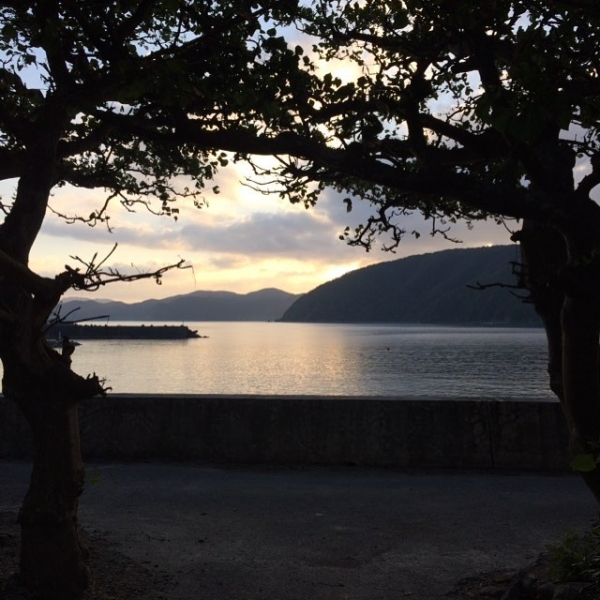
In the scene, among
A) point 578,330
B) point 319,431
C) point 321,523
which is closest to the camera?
point 578,330

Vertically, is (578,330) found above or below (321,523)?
above

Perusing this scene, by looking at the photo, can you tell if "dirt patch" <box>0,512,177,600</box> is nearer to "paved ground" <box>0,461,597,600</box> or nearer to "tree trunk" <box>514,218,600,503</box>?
"paved ground" <box>0,461,597,600</box>

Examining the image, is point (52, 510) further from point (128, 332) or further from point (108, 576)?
point (128, 332)

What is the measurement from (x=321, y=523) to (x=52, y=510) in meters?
3.21

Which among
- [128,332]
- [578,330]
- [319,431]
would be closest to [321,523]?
[319,431]

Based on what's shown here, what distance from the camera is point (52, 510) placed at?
491cm

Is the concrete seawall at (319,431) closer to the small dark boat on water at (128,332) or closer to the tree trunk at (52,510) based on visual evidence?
the tree trunk at (52,510)

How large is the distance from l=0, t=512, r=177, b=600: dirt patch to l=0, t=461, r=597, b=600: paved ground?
6.3 inches

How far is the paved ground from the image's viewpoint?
557 centimetres

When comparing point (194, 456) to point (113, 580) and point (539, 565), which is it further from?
point (539, 565)

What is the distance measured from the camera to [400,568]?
5816 millimetres

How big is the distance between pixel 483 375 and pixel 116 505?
70.5m

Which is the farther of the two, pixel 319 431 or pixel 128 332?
pixel 128 332

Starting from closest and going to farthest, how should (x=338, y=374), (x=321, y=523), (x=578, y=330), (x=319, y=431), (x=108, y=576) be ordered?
(x=578, y=330)
(x=108, y=576)
(x=321, y=523)
(x=319, y=431)
(x=338, y=374)
